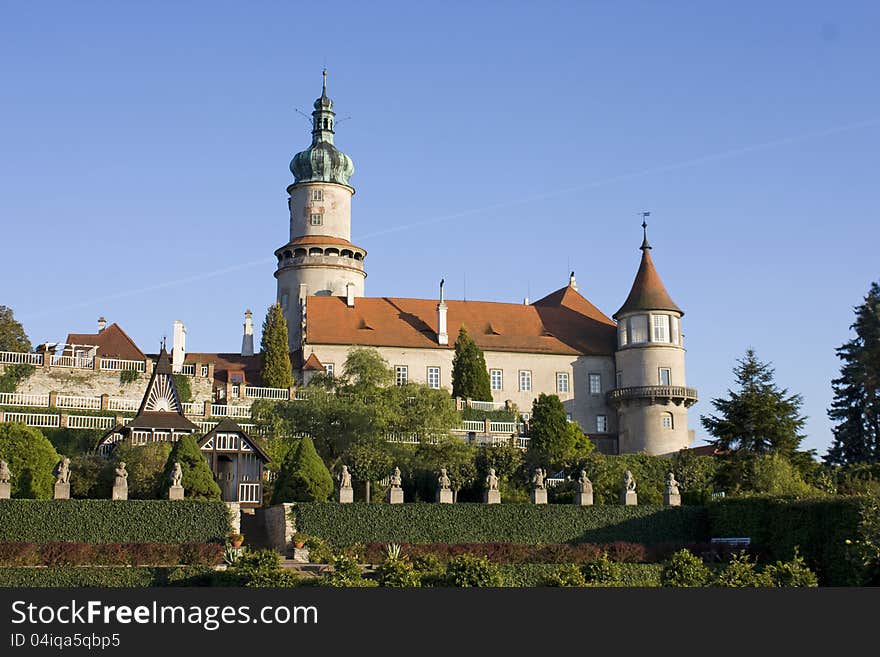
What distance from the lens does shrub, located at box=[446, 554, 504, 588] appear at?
1056 inches

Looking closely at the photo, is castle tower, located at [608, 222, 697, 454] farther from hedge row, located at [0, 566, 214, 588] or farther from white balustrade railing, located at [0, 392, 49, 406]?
hedge row, located at [0, 566, 214, 588]

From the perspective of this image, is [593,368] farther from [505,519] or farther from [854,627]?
[854,627]

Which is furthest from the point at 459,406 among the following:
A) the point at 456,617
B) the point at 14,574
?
the point at 456,617

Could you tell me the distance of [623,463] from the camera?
53531mm

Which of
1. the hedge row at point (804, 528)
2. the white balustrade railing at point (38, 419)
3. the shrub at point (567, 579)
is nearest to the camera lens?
the shrub at point (567, 579)

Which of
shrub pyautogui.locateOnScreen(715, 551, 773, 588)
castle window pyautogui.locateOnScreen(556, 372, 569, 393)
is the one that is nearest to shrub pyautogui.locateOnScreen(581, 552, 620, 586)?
shrub pyautogui.locateOnScreen(715, 551, 773, 588)

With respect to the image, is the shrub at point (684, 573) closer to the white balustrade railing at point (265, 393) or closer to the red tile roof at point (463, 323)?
the white balustrade railing at point (265, 393)

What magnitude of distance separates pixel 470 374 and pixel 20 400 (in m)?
24.8

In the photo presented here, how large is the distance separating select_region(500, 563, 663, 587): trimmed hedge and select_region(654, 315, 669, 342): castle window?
3709 cm

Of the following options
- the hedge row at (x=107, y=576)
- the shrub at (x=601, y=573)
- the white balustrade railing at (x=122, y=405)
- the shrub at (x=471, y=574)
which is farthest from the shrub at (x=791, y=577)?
the white balustrade railing at (x=122, y=405)

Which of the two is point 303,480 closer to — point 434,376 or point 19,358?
point 19,358

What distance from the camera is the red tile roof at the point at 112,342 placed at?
2589 inches

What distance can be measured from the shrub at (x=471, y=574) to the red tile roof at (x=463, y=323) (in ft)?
140

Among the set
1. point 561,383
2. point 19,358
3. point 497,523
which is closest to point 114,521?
point 497,523
